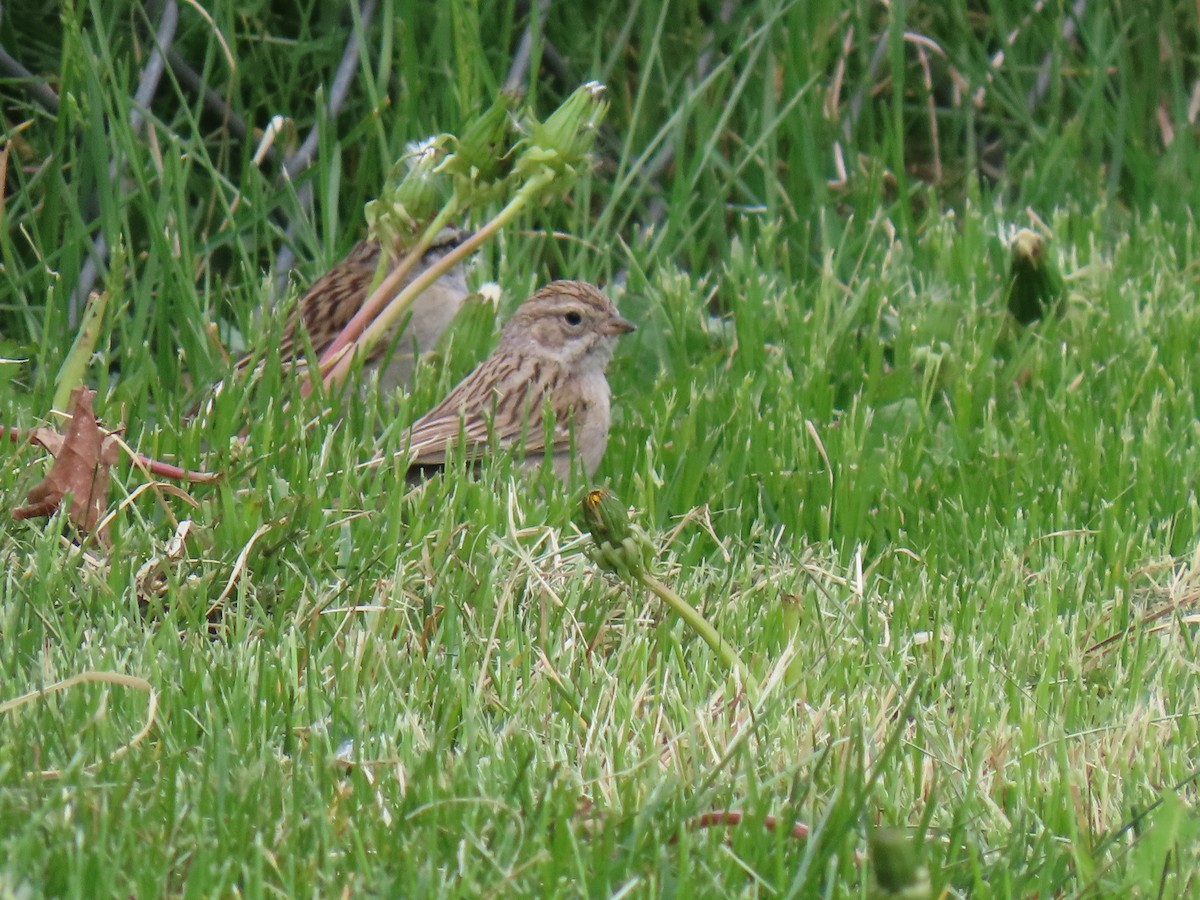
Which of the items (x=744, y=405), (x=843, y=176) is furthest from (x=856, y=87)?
(x=744, y=405)

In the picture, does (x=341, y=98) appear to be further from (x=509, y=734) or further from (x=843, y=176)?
(x=509, y=734)

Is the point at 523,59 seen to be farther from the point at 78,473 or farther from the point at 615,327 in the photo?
the point at 78,473

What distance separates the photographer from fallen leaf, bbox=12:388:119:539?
3738 mm

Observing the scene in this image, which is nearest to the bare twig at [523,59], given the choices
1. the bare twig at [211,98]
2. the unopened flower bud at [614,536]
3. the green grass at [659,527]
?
the green grass at [659,527]

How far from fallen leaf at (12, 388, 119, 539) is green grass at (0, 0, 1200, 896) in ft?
0.22

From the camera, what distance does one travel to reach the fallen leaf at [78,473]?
12.3 feet

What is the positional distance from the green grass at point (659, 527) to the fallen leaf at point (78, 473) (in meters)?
0.07

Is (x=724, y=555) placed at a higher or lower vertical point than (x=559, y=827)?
lower

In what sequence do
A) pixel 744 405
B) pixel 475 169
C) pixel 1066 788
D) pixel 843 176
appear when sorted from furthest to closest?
1. pixel 843 176
2. pixel 744 405
3. pixel 475 169
4. pixel 1066 788

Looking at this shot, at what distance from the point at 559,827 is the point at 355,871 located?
0.97 feet

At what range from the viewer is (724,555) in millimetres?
3793

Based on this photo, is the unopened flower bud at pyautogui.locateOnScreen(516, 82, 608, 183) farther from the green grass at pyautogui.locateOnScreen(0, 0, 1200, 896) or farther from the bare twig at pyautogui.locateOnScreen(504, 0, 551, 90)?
the bare twig at pyautogui.locateOnScreen(504, 0, 551, 90)

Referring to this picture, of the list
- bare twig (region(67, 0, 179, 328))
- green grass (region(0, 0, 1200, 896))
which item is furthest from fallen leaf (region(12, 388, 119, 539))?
bare twig (region(67, 0, 179, 328))

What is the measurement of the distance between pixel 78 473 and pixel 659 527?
1292 millimetres
